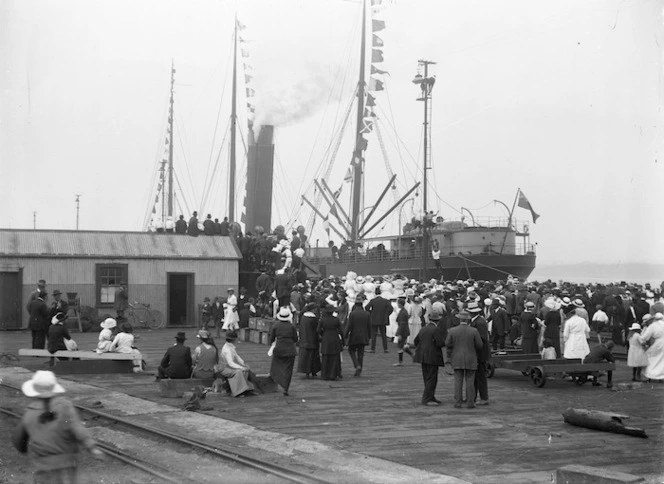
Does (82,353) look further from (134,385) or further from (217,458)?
(217,458)

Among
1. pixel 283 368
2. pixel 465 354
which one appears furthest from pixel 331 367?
pixel 465 354

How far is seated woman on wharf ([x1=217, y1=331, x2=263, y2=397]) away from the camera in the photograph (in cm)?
1395

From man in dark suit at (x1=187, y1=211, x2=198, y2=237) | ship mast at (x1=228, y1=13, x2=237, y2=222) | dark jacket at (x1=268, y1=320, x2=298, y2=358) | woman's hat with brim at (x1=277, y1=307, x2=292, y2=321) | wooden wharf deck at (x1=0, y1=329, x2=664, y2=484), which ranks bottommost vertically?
wooden wharf deck at (x1=0, y1=329, x2=664, y2=484)

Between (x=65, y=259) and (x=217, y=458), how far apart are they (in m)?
21.0

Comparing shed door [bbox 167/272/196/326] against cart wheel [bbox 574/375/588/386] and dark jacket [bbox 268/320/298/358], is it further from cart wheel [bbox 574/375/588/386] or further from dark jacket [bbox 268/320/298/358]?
cart wheel [bbox 574/375/588/386]

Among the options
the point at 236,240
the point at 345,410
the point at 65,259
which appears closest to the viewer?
the point at 345,410

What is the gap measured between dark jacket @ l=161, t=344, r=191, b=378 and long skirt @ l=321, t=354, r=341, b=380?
319cm

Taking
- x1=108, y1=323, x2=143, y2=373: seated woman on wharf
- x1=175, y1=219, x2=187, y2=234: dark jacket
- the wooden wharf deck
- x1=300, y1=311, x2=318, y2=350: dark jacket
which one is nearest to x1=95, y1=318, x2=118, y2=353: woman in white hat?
x1=108, y1=323, x2=143, y2=373: seated woman on wharf

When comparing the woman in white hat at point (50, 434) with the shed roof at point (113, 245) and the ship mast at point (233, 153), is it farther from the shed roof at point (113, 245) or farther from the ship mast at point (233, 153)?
the ship mast at point (233, 153)

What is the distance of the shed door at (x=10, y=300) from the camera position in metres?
27.4

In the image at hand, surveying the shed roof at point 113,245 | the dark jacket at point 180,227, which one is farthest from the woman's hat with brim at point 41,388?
the dark jacket at point 180,227

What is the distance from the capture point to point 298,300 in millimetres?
24031

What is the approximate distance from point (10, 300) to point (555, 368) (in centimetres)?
1922

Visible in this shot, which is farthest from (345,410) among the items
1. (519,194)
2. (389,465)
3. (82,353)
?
(519,194)
